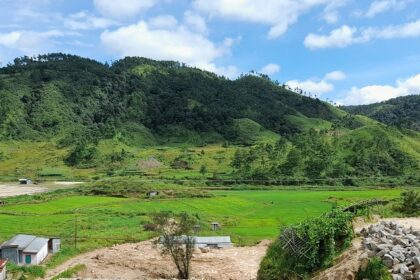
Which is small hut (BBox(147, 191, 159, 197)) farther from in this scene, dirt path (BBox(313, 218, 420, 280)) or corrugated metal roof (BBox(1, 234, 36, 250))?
dirt path (BBox(313, 218, 420, 280))

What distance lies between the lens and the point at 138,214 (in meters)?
64.3

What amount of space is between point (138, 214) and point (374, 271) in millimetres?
49801

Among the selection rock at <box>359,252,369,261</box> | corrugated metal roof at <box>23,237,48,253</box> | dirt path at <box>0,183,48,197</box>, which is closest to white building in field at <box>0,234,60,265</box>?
corrugated metal roof at <box>23,237,48,253</box>

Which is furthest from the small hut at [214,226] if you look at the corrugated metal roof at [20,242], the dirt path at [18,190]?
the dirt path at [18,190]

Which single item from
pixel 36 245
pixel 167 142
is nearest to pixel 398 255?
pixel 36 245

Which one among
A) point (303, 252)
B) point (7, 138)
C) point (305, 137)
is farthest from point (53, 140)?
point (303, 252)

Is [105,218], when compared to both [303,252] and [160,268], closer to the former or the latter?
[160,268]

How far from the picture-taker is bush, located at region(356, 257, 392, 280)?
1686 centimetres

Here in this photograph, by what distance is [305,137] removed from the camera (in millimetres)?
130000

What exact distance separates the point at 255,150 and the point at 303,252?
106 metres

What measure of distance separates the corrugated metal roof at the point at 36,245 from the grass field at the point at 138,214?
6.20ft

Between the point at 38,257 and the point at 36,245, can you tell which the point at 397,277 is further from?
the point at 36,245

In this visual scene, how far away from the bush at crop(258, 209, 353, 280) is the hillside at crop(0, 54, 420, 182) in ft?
269

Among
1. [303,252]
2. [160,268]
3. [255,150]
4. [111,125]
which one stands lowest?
[160,268]
